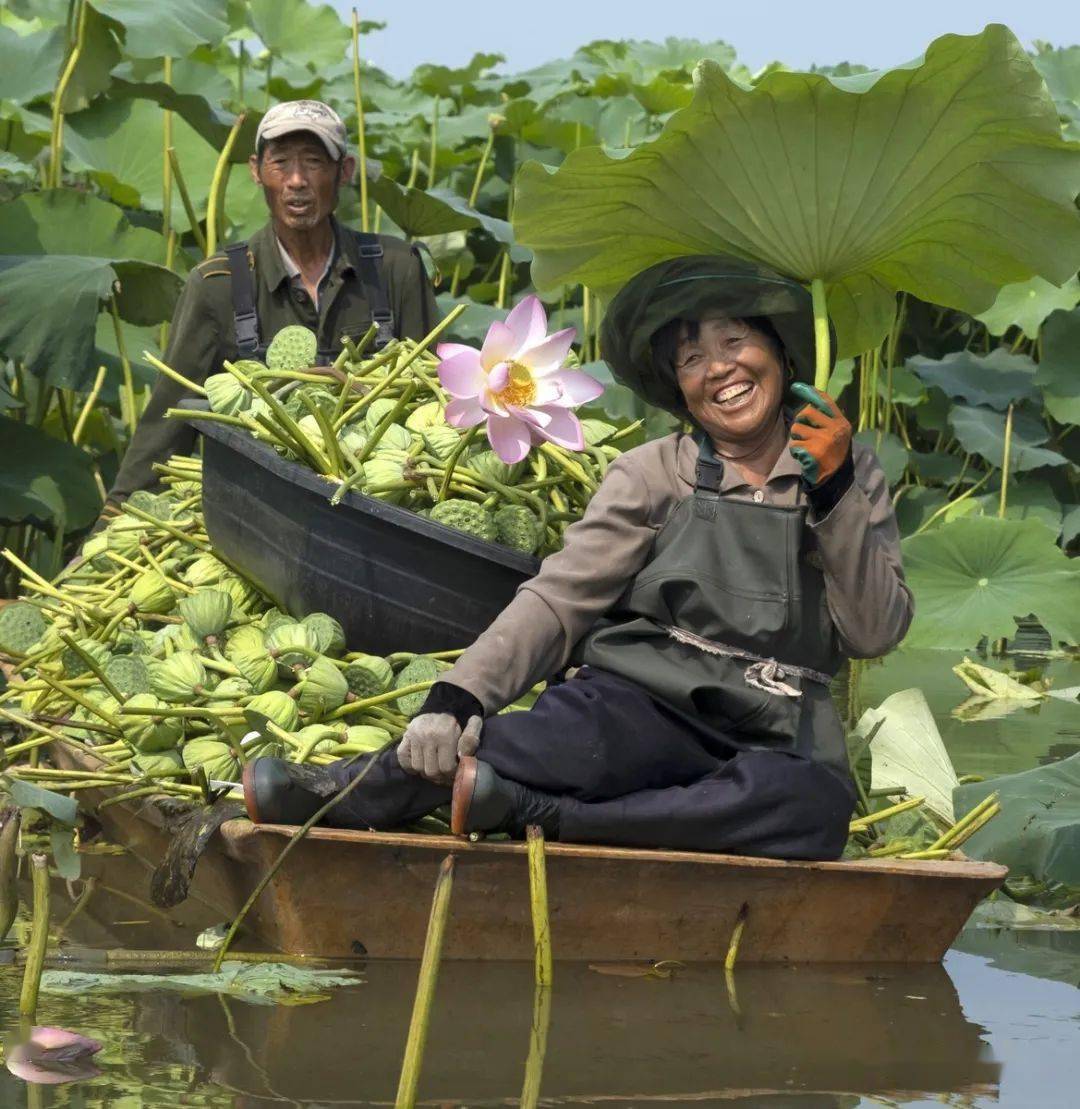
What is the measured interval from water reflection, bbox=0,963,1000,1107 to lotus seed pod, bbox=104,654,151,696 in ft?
2.85

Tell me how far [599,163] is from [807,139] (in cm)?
35

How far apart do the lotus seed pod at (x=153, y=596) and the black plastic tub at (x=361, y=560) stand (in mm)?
249

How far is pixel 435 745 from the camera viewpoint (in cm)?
303

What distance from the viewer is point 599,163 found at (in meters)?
3.26

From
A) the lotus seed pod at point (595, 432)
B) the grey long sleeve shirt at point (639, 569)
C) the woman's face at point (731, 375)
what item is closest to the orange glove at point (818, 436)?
the grey long sleeve shirt at point (639, 569)

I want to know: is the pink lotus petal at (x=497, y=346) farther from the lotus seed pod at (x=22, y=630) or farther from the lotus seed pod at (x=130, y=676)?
the lotus seed pod at (x=22, y=630)

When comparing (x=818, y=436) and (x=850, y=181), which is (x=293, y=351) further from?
(x=818, y=436)

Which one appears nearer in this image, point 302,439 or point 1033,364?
point 302,439

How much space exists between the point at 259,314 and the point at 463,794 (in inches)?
92.9

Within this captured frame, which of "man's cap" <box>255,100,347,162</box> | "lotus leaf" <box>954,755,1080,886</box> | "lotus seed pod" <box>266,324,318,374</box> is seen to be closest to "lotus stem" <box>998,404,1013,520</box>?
"man's cap" <box>255,100,347,162</box>

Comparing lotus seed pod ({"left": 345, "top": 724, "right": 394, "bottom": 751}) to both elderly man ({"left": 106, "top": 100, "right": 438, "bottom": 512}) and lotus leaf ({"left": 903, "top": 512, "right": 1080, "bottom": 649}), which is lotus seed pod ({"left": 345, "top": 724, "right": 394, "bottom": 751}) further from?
lotus leaf ({"left": 903, "top": 512, "right": 1080, "bottom": 649})

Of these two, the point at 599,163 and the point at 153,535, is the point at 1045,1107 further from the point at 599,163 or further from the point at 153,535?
the point at 153,535

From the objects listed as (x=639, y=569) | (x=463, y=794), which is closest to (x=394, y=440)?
(x=639, y=569)

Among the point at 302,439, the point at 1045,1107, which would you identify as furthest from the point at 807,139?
the point at 1045,1107
